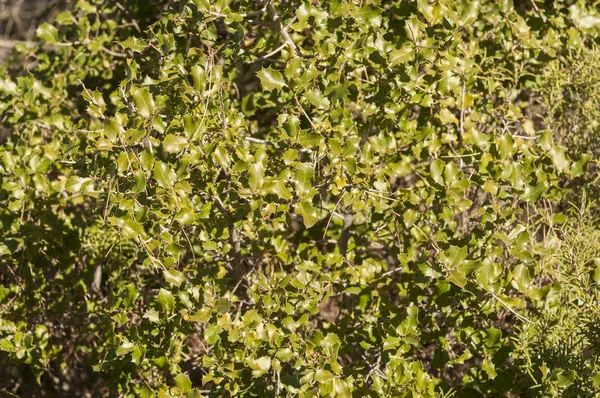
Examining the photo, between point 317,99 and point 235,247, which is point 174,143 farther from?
point 235,247

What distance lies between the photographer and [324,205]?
306cm

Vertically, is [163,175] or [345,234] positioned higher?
[163,175]

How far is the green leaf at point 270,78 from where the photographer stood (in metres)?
2.47

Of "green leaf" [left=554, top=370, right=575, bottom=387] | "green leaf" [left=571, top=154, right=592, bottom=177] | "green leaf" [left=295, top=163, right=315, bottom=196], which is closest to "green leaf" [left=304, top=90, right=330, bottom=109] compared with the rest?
"green leaf" [left=295, top=163, right=315, bottom=196]

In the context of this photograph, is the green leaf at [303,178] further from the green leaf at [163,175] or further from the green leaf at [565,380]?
the green leaf at [565,380]

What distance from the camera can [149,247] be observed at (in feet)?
7.53

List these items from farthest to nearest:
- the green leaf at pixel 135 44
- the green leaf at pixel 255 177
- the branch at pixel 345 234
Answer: the branch at pixel 345 234, the green leaf at pixel 135 44, the green leaf at pixel 255 177

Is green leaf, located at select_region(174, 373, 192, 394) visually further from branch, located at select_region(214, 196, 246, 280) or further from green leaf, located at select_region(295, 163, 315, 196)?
green leaf, located at select_region(295, 163, 315, 196)

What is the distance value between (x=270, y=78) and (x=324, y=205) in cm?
74

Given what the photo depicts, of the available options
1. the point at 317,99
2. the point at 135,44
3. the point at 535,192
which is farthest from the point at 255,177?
the point at 535,192

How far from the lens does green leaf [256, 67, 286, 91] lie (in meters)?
2.47

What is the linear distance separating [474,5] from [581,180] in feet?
3.34

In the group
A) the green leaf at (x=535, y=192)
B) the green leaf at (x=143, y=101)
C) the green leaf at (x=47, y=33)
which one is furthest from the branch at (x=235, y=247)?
the green leaf at (x=47, y=33)

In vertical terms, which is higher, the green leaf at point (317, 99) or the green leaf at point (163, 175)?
the green leaf at point (317, 99)
